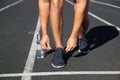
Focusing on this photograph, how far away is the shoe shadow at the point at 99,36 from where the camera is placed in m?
6.93

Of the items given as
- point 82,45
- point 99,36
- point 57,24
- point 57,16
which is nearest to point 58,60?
point 57,24

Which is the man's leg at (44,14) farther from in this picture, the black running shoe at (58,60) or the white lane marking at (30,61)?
the white lane marking at (30,61)

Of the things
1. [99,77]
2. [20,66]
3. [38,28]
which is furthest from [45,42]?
[38,28]

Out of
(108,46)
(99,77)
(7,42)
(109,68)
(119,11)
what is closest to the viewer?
(99,77)

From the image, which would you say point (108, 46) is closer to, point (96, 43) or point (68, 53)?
point (96, 43)

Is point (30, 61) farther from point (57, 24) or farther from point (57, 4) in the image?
point (57, 4)

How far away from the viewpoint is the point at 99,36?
7871 millimetres

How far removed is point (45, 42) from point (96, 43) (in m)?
1.77

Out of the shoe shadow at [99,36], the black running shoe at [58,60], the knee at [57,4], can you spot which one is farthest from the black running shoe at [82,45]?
the knee at [57,4]

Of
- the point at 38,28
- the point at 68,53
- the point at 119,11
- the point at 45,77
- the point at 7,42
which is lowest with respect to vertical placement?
the point at 119,11

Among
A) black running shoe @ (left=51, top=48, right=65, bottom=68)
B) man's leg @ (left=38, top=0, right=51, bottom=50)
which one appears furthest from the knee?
black running shoe @ (left=51, top=48, right=65, bottom=68)

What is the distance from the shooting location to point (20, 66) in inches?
230

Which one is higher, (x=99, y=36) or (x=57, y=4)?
(x=57, y=4)

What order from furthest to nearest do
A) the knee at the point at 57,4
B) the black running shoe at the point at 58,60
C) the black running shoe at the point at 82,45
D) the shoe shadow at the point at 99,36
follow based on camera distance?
the shoe shadow at the point at 99,36, the black running shoe at the point at 82,45, the black running shoe at the point at 58,60, the knee at the point at 57,4
